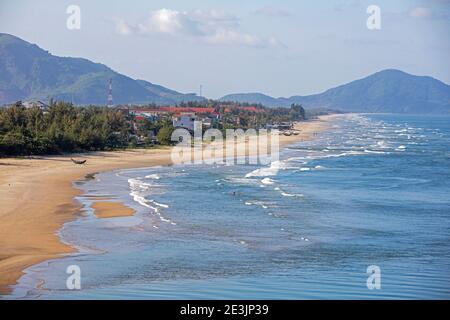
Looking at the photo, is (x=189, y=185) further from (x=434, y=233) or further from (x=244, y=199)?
(x=434, y=233)

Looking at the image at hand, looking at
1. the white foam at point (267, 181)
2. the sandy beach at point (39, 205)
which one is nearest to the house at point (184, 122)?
the sandy beach at point (39, 205)

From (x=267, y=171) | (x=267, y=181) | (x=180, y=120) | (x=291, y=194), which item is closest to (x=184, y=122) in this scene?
(x=180, y=120)

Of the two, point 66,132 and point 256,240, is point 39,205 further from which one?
point 66,132

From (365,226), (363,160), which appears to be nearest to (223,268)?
(365,226)

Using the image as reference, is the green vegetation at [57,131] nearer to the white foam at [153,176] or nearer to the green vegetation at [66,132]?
the green vegetation at [66,132]

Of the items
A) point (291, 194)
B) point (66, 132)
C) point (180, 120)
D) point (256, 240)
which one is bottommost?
point (256, 240)
